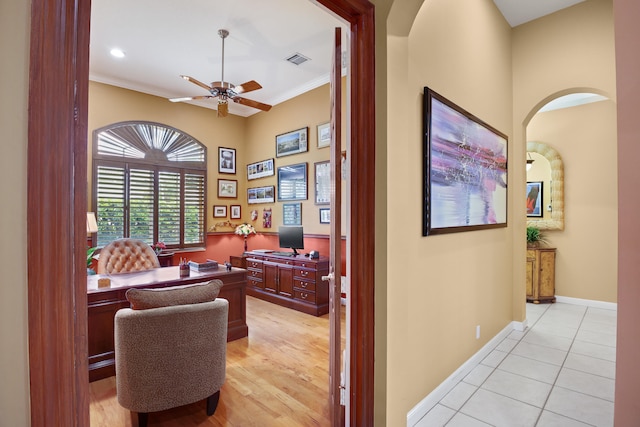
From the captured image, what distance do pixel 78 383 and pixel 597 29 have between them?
4855mm

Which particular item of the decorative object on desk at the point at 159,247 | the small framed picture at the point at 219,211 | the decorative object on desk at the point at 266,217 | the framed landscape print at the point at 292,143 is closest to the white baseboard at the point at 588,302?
the framed landscape print at the point at 292,143

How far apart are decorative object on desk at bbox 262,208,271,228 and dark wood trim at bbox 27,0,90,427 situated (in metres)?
5.30

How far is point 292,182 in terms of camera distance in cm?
553

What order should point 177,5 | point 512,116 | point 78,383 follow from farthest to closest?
point 512,116 < point 177,5 < point 78,383

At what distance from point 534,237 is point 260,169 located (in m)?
5.09

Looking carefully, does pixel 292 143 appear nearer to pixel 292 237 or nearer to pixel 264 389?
pixel 292 237

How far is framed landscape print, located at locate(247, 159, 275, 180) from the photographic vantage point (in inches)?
235

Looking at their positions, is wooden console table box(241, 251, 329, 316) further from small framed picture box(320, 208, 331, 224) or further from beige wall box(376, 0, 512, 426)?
beige wall box(376, 0, 512, 426)

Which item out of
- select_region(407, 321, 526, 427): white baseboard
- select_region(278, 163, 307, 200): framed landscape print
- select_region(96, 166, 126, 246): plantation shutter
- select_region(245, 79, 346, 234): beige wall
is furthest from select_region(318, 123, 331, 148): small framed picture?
select_region(407, 321, 526, 427): white baseboard
